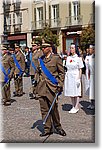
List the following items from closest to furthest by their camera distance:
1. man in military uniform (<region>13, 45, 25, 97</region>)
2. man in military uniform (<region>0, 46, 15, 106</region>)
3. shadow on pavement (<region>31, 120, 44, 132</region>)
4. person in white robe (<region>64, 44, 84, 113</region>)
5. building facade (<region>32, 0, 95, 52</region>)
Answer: shadow on pavement (<region>31, 120, 44, 132</region>) → building facade (<region>32, 0, 95, 52</region>) → person in white robe (<region>64, 44, 84, 113</region>) → man in military uniform (<region>0, 46, 15, 106</region>) → man in military uniform (<region>13, 45, 25, 97</region>)

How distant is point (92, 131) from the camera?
4.26 m

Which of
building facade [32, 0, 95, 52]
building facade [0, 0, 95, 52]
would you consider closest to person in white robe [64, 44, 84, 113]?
building facade [0, 0, 95, 52]

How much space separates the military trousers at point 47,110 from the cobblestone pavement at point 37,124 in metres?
0.12

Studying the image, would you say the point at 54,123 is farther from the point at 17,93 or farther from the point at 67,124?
the point at 17,93

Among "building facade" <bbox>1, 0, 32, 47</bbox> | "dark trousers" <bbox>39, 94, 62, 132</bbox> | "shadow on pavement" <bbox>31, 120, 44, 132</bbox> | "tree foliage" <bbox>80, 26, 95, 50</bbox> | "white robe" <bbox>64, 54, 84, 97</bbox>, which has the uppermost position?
"building facade" <bbox>1, 0, 32, 47</bbox>

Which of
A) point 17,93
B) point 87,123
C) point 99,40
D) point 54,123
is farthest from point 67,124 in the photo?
point 17,93

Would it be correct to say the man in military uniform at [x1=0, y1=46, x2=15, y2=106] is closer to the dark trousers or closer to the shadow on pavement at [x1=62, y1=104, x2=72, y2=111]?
the shadow on pavement at [x1=62, y1=104, x2=72, y2=111]

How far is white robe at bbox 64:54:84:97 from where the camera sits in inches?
229

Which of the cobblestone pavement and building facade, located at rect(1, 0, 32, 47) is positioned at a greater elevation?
building facade, located at rect(1, 0, 32, 47)

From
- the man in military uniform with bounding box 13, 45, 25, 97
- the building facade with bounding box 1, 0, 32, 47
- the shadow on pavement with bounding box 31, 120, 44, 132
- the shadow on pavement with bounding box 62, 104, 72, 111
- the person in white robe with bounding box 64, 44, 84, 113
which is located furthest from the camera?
the man in military uniform with bounding box 13, 45, 25, 97

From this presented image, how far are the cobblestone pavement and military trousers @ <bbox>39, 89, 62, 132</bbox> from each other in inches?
4.6

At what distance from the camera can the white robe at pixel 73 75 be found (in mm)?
5820

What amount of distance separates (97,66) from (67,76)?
1893 mm

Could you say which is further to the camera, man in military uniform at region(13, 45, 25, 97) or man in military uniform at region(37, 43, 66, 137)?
man in military uniform at region(13, 45, 25, 97)
